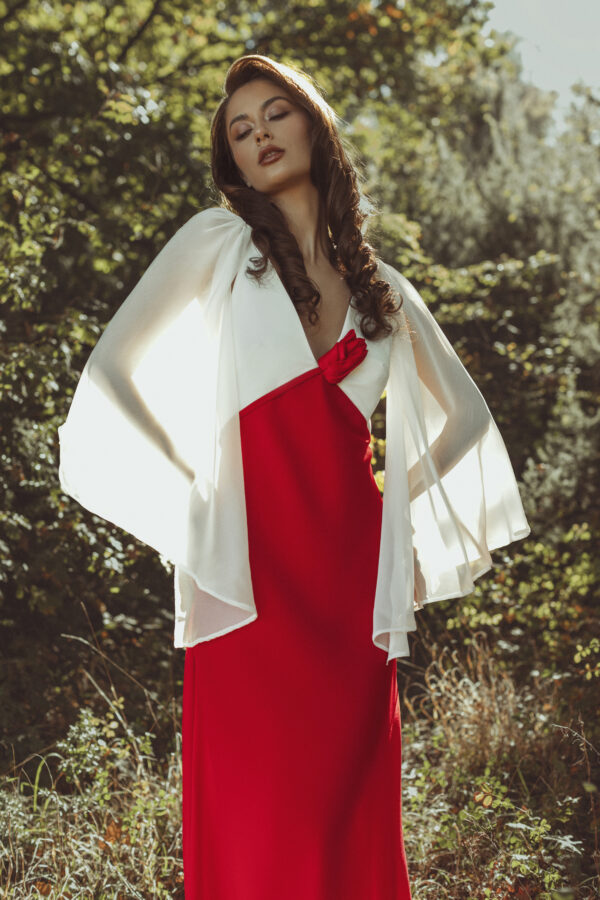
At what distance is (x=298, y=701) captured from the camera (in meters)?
1.78

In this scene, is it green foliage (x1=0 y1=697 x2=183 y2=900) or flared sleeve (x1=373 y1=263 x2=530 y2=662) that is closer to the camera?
flared sleeve (x1=373 y1=263 x2=530 y2=662)

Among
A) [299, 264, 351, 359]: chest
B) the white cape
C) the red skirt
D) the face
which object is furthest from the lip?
the red skirt

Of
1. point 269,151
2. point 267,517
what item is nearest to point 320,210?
point 269,151

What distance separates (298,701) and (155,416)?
2.13 ft

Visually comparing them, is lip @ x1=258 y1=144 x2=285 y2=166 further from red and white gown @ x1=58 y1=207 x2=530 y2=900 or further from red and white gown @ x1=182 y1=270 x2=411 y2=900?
red and white gown @ x1=182 y1=270 x2=411 y2=900

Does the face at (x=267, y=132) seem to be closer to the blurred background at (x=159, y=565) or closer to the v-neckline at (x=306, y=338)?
the v-neckline at (x=306, y=338)

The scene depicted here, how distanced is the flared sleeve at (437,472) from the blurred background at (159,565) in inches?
13.8

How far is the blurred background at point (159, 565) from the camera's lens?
294cm

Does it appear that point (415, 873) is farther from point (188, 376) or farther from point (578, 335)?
point (578, 335)

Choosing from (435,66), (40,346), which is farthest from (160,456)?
(435,66)

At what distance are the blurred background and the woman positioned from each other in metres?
0.18

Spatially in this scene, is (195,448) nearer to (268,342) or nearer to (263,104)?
(268,342)

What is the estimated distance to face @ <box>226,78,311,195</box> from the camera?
2.07 meters

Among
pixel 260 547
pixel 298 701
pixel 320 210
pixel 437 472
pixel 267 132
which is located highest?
pixel 267 132
